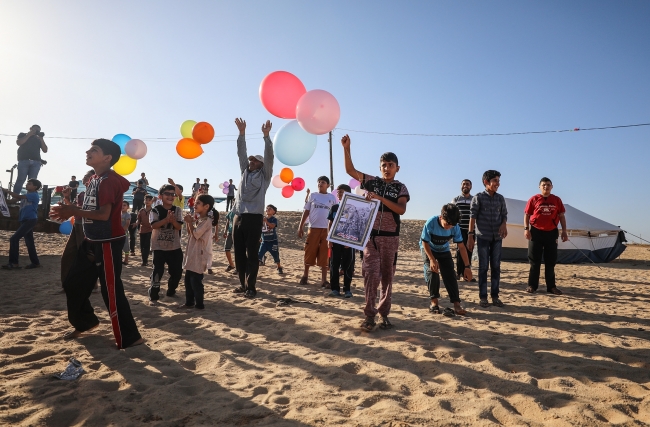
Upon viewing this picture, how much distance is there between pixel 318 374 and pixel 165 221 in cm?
333

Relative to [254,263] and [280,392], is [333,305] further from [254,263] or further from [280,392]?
[280,392]

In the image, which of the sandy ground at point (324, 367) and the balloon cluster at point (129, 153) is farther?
the balloon cluster at point (129, 153)

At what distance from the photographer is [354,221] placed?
4.04 metres

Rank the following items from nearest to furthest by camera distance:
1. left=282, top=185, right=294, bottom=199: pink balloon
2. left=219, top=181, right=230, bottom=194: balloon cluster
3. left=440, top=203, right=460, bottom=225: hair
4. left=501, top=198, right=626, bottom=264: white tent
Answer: left=440, top=203, right=460, bottom=225: hair < left=282, top=185, right=294, bottom=199: pink balloon < left=501, top=198, right=626, bottom=264: white tent < left=219, top=181, right=230, bottom=194: balloon cluster

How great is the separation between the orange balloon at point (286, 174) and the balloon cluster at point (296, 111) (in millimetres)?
3945

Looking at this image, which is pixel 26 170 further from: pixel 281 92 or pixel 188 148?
pixel 281 92

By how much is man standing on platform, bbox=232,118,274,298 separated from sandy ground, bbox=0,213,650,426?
2.36ft

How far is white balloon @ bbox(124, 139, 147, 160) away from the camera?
8336 mm

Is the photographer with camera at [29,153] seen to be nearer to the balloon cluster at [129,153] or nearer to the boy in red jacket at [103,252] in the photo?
the balloon cluster at [129,153]

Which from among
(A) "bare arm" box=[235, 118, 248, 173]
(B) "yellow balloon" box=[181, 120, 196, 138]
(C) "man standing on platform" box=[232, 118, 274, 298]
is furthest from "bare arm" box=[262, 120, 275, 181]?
(B) "yellow balloon" box=[181, 120, 196, 138]

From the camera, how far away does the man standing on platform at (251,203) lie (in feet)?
18.6

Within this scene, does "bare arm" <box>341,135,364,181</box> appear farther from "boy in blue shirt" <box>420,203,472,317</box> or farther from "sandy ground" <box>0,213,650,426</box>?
"sandy ground" <box>0,213,650,426</box>


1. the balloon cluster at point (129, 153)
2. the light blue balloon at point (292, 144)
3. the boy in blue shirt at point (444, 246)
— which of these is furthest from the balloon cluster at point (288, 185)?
the boy in blue shirt at point (444, 246)

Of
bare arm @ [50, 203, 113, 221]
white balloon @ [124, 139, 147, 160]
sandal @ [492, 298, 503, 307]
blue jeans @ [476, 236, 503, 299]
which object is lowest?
sandal @ [492, 298, 503, 307]
